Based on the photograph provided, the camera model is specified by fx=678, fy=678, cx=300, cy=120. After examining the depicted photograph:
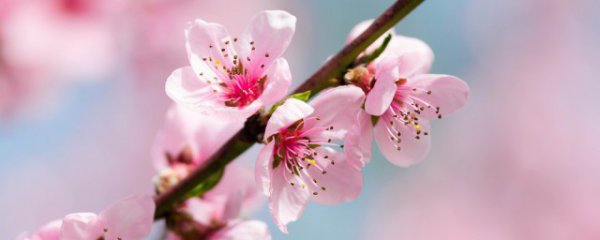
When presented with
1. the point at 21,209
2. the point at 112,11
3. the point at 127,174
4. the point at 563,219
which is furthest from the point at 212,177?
the point at 21,209

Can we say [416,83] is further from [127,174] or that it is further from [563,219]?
[127,174]

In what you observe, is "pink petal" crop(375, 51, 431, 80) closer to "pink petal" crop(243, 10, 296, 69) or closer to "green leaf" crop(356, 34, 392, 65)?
"green leaf" crop(356, 34, 392, 65)

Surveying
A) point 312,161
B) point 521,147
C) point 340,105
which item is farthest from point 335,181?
A: point 521,147

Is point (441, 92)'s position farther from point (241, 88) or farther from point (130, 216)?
point (130, 216)

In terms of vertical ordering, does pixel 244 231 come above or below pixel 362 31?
below

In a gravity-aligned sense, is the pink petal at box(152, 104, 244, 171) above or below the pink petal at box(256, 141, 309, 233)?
above

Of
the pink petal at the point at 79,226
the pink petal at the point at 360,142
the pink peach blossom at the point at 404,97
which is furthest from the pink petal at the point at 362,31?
the pink petal at the point at 79,226

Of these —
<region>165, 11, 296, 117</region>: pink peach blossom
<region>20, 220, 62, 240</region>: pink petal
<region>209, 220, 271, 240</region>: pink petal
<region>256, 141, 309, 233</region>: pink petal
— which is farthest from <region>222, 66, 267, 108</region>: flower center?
<region>20, 220, 62, 240</region>: pink petal

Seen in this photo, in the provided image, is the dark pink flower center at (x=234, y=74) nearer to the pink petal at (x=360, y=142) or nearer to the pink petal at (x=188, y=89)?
the pink petal at (x=188, y=89)
